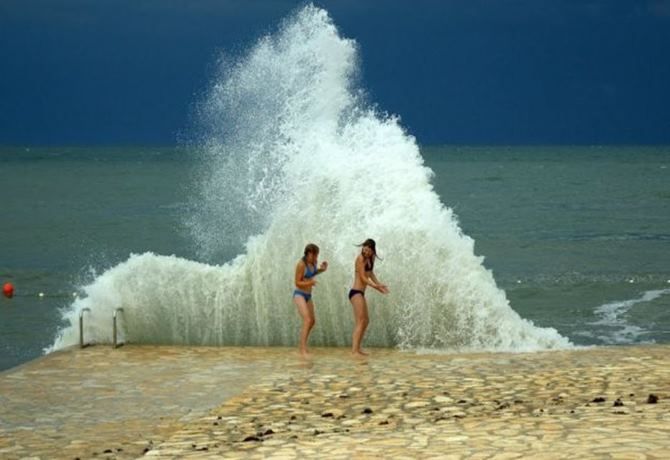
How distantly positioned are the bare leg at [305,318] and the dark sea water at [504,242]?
5263 millimetres

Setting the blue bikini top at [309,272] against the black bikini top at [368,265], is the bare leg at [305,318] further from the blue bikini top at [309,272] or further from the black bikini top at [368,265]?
the black bikini top at [368,265]

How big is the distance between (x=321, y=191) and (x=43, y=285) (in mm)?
15432

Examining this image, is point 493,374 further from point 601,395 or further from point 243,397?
point 243,397

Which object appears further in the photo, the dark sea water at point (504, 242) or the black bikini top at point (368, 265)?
the dark sea water at point (504, 242)

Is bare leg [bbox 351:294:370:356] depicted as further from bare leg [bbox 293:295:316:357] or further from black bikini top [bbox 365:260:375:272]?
bare leg [bbox 293:295:316:357]

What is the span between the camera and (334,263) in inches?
748

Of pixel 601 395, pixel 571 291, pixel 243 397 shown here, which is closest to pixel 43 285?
pixel 571 291

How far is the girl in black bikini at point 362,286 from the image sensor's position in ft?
56.4

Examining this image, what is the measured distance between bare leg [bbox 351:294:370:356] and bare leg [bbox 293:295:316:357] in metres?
0.62

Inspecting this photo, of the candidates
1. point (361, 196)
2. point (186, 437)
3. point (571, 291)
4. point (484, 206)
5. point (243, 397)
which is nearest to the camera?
point (186, 437)

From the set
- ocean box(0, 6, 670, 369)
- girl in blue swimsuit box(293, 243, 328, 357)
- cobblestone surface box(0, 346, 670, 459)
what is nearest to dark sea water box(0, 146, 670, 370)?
ocean box(0, 6, 670, 369)

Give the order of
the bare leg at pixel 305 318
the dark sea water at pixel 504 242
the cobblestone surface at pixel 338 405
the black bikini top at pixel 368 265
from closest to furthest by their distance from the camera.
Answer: the cobblestone surface at pixel 338 405
the bare leg at pixel 305 318
the black bikini top at pixel 368 265
the dark sea water at pixel 504 242

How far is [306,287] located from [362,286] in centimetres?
80

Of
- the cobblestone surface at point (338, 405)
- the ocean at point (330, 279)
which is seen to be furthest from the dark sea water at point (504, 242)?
the cobblestone surface at point (338, 405)
